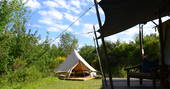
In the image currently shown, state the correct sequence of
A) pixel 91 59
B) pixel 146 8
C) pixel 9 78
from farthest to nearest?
1. pixel 91 59
2. pixel 9 78
3. pixel 146 8

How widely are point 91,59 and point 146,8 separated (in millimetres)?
15652

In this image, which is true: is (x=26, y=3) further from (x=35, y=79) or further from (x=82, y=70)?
(x=82, y=70)

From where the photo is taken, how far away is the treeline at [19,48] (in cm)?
583

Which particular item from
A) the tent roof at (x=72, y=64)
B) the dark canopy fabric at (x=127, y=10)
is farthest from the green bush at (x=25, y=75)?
the tent roof at (x=72, y=64)

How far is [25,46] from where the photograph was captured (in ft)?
21.5

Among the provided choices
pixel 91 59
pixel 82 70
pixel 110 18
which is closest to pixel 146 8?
pixel 110 18

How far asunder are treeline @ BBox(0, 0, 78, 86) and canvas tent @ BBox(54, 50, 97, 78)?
799 centimetres

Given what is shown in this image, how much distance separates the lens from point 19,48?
647 centimetres

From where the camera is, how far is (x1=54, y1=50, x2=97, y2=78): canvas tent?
1548 centimetres

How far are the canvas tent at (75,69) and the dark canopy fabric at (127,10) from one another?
10.9 metres

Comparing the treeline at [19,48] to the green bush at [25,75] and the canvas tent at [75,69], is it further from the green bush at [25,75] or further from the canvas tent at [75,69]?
the canvas tent at [75,69]

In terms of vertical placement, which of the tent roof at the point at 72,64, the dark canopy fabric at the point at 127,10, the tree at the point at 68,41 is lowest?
the tent roof at the point at 72,64

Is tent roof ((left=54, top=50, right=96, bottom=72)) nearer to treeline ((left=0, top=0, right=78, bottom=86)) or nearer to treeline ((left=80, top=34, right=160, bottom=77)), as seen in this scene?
treeline ((left=80, top=34, right=160, bottom=77))

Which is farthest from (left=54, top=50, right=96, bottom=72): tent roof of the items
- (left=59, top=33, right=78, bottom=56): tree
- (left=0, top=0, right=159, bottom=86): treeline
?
(left=59, top=33, right=78, bottom=56): tree
